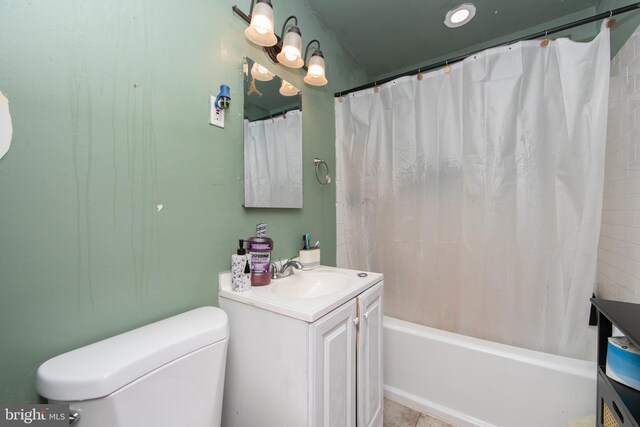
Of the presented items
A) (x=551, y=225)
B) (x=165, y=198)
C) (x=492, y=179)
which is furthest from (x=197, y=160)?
(x=551, y=225)

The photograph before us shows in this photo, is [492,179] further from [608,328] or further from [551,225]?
[608,328]

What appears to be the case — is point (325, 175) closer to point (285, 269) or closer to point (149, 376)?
point (285, 269)

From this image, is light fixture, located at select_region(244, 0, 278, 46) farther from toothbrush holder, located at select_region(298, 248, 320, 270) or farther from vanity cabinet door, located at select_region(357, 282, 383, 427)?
vanity cabinet door, located at select_region(357, 282, 383, 427)

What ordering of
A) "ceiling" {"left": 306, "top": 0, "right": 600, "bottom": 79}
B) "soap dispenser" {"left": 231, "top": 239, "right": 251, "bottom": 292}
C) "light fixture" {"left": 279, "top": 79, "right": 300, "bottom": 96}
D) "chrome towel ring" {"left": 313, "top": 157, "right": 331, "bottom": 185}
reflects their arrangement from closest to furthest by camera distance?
"soap dispenser" {"left": 231, "top": 239, "right": 251, "bottom": 292} → "light fixture" {"left": 279, "top": 79, "right": 300, "bottom": 96} → "ceiling" {"left": 306, "top": 0, "right": 600, "bottom": 79} → "chrome towel ring" {"left": 313, "top": 157, "right": 331, "bottom": 185}

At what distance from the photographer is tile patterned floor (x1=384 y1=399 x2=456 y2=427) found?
4.33 ft

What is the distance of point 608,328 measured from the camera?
800mm

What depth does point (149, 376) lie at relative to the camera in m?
0.60

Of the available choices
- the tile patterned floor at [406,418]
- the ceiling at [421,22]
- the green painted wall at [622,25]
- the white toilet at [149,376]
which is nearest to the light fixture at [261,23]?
the ceiling at [421,22]

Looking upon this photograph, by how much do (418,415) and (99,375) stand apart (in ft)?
5.17

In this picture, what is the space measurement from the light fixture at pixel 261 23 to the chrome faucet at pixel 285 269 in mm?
1052

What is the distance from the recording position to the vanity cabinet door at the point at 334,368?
2.48 ft

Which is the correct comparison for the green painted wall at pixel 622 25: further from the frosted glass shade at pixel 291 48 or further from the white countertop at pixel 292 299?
the white countertop at pixel 292 299

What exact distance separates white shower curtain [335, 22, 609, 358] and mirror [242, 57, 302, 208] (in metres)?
0.56

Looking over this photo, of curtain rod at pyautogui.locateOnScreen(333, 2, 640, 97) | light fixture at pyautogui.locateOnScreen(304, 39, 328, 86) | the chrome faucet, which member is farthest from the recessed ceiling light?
the chrome faucet
